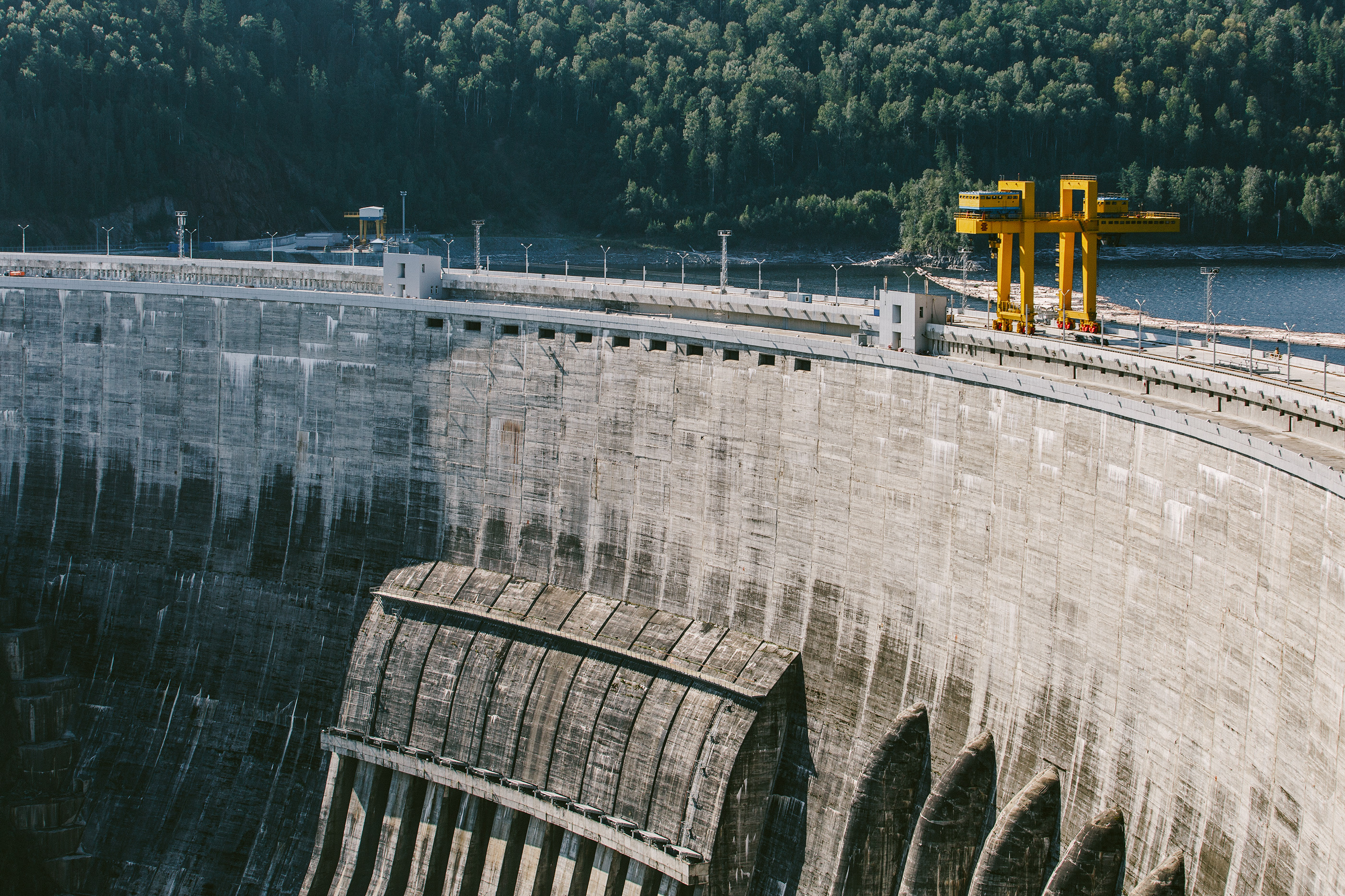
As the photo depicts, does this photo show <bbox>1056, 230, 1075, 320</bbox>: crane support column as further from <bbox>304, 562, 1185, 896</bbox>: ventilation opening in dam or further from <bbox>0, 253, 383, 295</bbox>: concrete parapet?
<bbox>0, 253, 383, 295</bbox>: concrete parapet

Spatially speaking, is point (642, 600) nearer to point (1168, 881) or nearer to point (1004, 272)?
point (1004, 272)

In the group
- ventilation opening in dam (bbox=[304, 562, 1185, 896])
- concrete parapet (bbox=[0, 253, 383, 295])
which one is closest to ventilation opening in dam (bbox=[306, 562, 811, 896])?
ventilation opening in dam (bbox=[304, 562, 1185, 896])

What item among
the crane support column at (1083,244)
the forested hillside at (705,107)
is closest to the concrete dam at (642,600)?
the crane support column at (1083,244)

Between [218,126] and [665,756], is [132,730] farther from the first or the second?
[218,126]

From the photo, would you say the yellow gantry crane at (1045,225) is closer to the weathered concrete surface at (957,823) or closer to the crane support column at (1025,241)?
the crane support column at (1025,241)

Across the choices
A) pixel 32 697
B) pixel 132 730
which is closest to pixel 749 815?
pixel 132 730

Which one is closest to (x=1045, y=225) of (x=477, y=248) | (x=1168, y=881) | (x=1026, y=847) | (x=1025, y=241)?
(x=1025, y=241)
